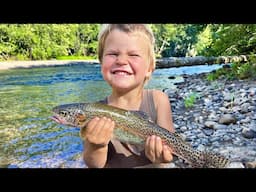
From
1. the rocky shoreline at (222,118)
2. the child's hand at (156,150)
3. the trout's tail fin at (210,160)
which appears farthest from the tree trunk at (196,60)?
the child's hand at (156,150)

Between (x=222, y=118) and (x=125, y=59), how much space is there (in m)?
1.28

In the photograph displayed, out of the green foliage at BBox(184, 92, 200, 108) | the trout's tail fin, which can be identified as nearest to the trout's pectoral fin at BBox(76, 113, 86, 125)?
the trout's tail fin

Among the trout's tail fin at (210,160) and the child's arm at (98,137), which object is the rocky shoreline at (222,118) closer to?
the trout's tail fin at (210,160)

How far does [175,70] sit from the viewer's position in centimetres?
283

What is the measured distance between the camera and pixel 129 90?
122cm

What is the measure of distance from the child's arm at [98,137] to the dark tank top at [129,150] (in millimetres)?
42

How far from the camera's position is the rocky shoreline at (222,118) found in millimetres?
1970

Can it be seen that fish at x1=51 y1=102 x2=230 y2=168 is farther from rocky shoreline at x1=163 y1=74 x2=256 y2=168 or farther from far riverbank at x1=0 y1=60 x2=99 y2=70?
far riverbank at x1=0 y1=60 x2=99 y2=70

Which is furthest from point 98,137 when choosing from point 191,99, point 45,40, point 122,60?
point 191,99

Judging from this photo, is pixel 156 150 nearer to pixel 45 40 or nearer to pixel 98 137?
pixel 98 137

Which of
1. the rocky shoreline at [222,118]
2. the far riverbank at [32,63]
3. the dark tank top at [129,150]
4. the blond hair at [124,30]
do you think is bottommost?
the rocky shoreline at [222,118]

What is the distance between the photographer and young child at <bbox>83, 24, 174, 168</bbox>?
119 cm
